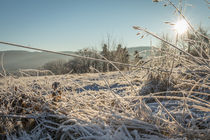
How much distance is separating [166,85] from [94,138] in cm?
113

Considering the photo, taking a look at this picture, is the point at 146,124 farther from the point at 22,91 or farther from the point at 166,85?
the point at 166,85

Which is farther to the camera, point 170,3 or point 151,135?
point 170,3

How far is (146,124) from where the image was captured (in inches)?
23.7

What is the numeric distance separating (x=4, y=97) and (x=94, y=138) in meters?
0.77

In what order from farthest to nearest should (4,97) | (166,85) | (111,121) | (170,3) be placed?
(166,85) → (4,97) → (170,3) → (111,121)

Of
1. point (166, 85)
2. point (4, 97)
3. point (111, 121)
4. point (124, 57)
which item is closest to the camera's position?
point (111, 121)

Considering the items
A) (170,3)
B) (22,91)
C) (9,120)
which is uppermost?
(170,3)

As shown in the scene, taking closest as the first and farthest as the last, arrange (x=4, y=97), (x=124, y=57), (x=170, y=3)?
(x=170, y=3) → (x=4, y=97) → (x=124, y=57)

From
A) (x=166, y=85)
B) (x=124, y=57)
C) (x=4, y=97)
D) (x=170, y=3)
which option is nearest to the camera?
(x=170, y=3)

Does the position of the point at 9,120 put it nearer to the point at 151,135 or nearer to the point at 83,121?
the point at 83,121

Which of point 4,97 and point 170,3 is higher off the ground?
point 170,3

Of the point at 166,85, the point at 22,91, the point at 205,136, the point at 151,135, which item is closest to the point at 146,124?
the point at 151,135

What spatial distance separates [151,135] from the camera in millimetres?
561

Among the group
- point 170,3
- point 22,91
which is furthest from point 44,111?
point 170,3
